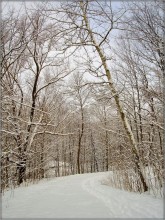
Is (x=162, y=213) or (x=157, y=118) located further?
(x=157, y=118)

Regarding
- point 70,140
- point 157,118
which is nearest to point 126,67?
point 157,118

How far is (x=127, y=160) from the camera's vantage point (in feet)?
24.5

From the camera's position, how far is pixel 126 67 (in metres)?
12.3

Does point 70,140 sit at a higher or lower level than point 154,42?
lower

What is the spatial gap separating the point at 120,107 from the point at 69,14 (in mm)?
3369

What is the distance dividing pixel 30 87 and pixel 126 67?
256 inches

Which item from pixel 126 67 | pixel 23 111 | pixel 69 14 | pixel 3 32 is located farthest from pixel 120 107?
pixel 23 111

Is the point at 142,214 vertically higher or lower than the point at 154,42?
lower

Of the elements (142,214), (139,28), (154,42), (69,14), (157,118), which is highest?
(69,14)

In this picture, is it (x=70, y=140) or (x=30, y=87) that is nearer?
(x=30, y=87)

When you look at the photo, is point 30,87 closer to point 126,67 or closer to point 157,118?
point 126,67

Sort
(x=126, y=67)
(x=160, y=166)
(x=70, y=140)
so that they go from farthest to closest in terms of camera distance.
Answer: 1. (x=70, y=140)
2. (x=126, y=67)
3. (x=160, y=166)

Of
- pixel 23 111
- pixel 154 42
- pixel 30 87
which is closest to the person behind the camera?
pixel 154 42

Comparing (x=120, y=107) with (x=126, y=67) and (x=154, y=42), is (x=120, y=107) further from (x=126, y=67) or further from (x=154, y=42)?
(x=126, y=67)
